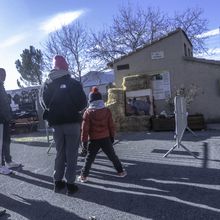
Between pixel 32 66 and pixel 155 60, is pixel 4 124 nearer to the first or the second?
pixel 155 60

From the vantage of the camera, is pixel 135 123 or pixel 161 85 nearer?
pixel 135 123

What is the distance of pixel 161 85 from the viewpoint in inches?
629

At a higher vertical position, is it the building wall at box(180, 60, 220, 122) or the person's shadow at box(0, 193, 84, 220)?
the building wall at box(180, 60, 220, 122)

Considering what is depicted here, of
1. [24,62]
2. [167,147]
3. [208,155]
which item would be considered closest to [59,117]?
[208,155]

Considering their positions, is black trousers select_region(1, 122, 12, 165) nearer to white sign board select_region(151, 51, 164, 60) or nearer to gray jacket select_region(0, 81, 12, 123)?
gray jacket select_region(0, 81, 12, 123)

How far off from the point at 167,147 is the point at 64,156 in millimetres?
4203

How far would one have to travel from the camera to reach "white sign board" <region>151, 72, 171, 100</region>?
52.0 ft

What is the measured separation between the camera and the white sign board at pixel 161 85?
52.0ft

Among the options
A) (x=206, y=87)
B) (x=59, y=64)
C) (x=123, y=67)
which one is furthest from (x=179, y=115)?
(x=123, y=67)

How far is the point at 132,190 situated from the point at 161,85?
10183 mm

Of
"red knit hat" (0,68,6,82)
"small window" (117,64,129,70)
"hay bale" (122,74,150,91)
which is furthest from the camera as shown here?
"small window" (117,64,129,70)

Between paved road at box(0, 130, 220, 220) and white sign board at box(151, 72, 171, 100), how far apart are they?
643cm

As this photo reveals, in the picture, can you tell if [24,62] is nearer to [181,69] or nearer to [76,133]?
[181,69]

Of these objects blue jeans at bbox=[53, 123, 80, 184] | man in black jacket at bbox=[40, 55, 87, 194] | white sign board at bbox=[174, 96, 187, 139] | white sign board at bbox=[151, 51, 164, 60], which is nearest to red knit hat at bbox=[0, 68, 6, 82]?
man in black jacket at bbox=[40, 55, 87, 194]
